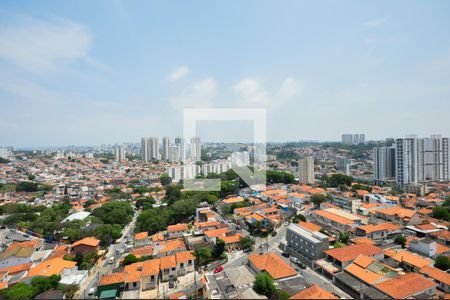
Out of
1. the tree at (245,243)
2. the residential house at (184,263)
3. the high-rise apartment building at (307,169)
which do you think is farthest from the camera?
the high-rise apartment building at (307,169)

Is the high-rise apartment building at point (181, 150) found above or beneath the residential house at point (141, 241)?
above

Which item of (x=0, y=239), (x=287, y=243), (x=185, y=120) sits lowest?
(x=0, y=239)

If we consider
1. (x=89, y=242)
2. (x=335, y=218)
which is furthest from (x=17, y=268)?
(x=335, y=218)

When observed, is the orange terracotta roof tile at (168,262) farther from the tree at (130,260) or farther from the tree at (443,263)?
the tree at (443,263)

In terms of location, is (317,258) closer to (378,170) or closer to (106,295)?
(106,295)

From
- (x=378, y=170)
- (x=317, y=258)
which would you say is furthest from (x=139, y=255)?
(x=378, y=170)

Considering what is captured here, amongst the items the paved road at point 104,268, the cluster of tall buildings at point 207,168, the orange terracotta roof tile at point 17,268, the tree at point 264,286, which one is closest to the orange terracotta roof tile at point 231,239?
the tree at point 264,286

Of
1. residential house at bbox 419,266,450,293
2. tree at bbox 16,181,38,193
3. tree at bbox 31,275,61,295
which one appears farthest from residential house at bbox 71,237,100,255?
tree at bbox 16,181,38,193
